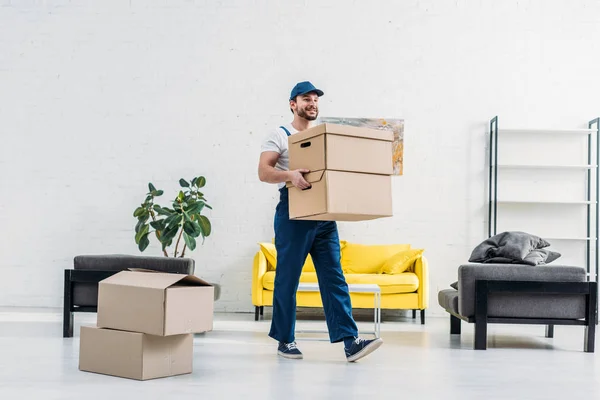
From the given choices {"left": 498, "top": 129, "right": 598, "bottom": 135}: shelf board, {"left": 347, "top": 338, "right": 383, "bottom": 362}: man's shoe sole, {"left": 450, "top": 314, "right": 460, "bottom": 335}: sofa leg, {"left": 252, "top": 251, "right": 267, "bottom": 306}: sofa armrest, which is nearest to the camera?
{"left": 347, "top": 338, "right": 383, "bottom": 362}: man's shoe sole

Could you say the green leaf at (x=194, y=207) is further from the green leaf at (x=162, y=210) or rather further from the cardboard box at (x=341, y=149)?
the cardboard box at (x=341, y=149)

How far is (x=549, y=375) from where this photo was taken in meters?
3.25

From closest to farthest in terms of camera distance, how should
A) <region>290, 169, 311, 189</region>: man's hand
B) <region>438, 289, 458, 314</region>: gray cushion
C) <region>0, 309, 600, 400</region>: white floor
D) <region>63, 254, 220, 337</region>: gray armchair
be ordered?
<region>0, 309, 600, 400</region>: white floor, <region>290, 169, 311, 189</region>: man's hand, <region>63, 254, 220, 337</region>: gray armchair, <region>438, 289, 458, 314</region>: gray cushion

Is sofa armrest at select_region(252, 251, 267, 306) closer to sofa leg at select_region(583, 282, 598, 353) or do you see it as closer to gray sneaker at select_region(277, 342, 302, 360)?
gray sneaker at select_region(277, 342, 302, 360)

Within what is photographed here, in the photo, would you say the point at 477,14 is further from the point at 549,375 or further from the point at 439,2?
the point at 549,375

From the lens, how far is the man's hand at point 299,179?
3139 mm

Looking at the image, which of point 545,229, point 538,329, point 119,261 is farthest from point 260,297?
point 545,229

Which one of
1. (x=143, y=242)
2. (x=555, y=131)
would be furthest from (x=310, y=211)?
(x=555, y=131)

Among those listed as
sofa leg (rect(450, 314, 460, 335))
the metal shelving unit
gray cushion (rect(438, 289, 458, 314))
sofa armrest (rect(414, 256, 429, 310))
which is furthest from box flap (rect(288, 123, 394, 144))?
the metal shelving unit

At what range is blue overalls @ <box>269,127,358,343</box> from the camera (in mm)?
3393

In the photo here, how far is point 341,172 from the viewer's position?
3.06m

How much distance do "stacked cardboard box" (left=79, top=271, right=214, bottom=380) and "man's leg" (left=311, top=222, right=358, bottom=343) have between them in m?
0.64

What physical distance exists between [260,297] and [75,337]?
5.92 ft

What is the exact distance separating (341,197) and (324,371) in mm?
769
